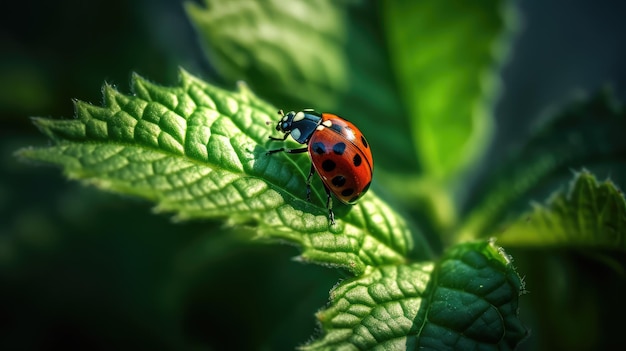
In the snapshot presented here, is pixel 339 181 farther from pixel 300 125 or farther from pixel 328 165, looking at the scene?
pixel 300 125

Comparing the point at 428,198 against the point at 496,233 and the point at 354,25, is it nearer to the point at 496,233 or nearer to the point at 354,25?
the point at 496,233

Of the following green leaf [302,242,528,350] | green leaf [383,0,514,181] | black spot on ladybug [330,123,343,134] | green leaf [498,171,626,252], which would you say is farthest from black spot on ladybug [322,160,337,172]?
green leaf [383,0,514,181]

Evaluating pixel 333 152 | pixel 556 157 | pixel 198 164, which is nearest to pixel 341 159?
pixel 333 152

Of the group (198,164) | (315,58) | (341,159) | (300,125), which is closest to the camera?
(198,164)

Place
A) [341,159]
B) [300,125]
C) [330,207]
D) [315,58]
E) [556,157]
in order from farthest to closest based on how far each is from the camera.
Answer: [315,58], [556,157], [300,125], [341,159], [330,207]

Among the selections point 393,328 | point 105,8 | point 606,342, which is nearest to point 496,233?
point 393,328

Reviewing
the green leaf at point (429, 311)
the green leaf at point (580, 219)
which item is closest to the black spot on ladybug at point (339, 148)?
the green leaf at point (429, 311)

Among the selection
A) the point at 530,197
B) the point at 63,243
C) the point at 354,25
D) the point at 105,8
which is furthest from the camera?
the point at 105,8
